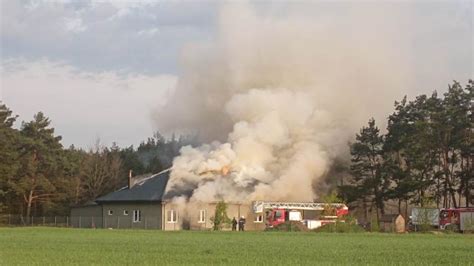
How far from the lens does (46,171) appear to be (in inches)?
3836

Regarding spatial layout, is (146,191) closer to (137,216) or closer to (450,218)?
(137,216)

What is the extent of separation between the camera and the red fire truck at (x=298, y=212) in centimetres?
7749

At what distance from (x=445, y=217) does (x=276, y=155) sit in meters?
17.1

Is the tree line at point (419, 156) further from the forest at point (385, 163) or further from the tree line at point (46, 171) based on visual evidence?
the tree line at point (46, 171)

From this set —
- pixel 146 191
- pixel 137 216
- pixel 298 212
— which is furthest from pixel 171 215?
pixel 298 212

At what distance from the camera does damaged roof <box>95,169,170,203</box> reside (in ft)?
280

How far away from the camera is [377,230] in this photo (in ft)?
252

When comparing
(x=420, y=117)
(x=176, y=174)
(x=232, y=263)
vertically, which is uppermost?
(x=420, y=117)

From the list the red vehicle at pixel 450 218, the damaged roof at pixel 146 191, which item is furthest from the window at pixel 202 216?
the red vehicle at pixel 450 218

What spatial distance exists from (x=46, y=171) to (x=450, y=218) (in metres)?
48.1

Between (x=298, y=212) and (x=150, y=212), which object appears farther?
(x=150, y=212)

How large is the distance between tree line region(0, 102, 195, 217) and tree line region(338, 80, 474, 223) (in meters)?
19.6

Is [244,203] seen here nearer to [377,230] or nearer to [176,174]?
[176,174]

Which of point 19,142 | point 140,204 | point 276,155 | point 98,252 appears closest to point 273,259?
point 98,252
